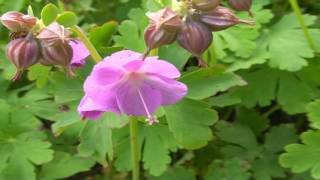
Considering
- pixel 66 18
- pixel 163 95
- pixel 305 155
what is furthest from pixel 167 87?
pixel 305 155

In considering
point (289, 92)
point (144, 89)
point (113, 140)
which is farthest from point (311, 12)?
point (144, 89)

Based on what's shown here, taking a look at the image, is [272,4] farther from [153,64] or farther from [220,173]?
[153,64]

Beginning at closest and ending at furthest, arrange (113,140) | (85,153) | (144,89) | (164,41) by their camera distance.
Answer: (164,41)
(144,89)
(85,153)
(113,140)

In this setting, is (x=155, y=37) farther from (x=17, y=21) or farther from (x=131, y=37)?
(x=131, y=37)

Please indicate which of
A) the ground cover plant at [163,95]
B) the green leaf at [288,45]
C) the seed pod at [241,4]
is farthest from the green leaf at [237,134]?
the seed pod at [241,4]

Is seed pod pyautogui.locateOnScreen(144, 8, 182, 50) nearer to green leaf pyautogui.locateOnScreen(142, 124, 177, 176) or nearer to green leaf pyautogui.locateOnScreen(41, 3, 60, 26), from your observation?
green leaf pyautogui.locateOnScreen(41, 3, 60, 26)

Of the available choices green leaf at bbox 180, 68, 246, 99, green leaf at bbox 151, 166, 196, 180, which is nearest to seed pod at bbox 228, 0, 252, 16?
green leaf at bbox 180, 68, 246, 99
